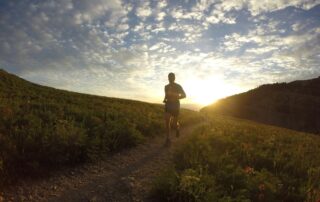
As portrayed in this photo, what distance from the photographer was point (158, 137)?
49.3ft

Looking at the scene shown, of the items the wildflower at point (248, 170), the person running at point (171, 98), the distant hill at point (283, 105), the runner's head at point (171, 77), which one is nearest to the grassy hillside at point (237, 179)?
the wildflower at point (248, 170)

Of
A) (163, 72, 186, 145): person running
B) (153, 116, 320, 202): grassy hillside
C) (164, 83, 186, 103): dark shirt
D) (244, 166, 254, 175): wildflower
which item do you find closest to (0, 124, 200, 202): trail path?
(153, 116, 320, 202): grassy hillside

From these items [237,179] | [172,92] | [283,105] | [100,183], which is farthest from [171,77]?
[283,105]

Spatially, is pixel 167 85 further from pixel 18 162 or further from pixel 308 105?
pixel 308 105

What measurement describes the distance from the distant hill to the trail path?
45854 mm

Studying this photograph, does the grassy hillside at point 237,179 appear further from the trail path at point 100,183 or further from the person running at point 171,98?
the person running at point 171,98

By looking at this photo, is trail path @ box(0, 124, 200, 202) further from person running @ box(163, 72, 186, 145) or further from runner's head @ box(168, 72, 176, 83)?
runner's head @ box(168, 72, 176, 83)

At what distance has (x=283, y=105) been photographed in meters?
54.2

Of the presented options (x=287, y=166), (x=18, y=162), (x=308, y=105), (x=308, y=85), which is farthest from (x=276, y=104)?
(x=18, y=162)

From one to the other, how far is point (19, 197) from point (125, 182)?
2.37 meters

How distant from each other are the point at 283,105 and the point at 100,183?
2014 inches

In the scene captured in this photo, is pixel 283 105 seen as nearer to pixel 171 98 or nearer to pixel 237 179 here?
pixel 171 98

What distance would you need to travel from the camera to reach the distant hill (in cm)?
5275

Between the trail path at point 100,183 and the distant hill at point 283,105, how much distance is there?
1805 inches
